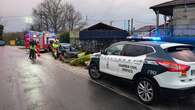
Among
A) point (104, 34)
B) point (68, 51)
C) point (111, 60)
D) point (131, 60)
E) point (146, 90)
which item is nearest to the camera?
point (146, 90)

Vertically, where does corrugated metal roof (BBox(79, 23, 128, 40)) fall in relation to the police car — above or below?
above

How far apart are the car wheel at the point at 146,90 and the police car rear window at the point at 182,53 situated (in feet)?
3.16

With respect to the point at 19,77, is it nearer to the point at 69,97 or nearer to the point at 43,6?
the point at 69,97

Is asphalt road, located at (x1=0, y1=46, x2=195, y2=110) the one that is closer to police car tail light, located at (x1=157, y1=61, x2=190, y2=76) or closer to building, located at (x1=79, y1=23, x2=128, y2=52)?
police car tail light, located at (x1=157, y1=61, x2=190, y2=76)

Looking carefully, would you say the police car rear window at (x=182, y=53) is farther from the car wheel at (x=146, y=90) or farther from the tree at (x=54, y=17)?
the tree at (x=54, y=17)

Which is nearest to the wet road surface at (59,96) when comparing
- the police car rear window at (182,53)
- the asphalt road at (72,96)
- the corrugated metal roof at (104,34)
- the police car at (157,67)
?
the asphalt road at (72,96)

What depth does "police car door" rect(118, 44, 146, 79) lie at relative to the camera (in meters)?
7.74

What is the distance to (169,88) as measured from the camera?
6.86 meters

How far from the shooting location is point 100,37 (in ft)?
82.4

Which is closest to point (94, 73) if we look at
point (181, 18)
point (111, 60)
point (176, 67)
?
point (111, 60)

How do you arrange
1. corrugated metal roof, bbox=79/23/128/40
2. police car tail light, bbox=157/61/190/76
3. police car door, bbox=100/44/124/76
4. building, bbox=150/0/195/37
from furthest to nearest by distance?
1. corrugated metal roof, bbox=79/23/128/40
2. building, bbox=150/0/195/37
3. police car door, bbox=100/44/124/76
4. police car tail light, bbox=157/61/190/76

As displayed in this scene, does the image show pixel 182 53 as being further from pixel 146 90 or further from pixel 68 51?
pixel 68 51

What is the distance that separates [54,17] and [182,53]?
71399 millimetres

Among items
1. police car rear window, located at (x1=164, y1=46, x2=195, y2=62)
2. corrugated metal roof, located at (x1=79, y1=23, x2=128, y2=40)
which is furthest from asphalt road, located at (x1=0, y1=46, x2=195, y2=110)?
corrugated metal roof, located at (x1=79, y1=23, x2=128, y2=40)
